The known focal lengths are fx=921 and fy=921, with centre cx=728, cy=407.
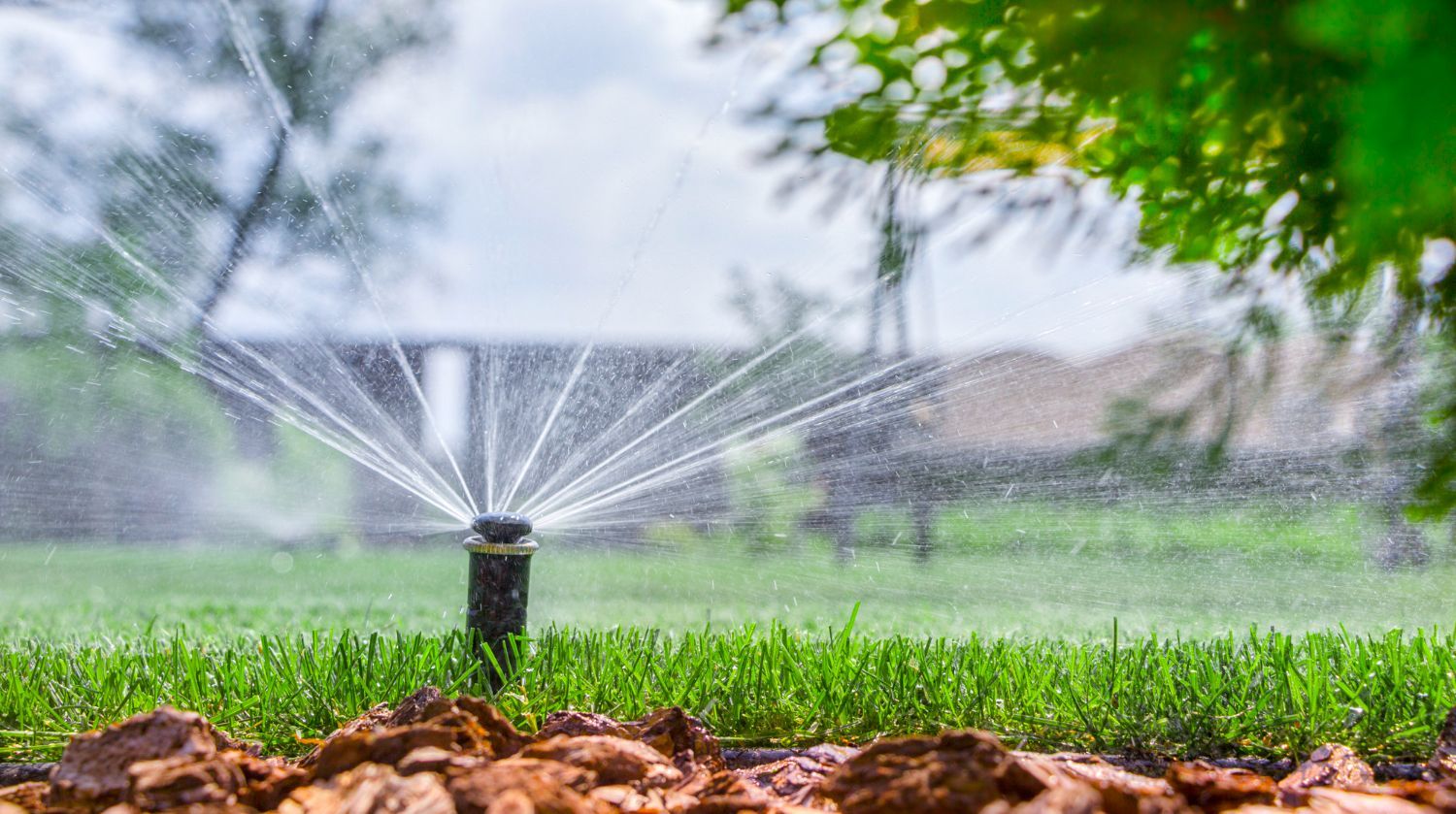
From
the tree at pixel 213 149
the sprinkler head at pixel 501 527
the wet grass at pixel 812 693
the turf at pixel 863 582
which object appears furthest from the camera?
the tree at pixel 213 149

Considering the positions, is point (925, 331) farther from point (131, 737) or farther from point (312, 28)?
point (312, 28)

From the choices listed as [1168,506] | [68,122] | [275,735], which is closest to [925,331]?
[275,735]

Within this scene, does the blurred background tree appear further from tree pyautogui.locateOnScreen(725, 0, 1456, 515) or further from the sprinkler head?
the sprinkler head

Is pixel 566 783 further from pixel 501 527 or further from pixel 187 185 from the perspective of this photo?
pixel 187 185

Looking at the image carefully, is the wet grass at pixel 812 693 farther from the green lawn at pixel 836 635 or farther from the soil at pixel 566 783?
the soil at pixel 566 783

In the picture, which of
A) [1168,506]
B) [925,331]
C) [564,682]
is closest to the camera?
[564,682]

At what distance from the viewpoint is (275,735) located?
5.00 feet

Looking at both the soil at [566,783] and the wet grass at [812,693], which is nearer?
the soil at [566,783]

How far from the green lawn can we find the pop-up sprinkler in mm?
62

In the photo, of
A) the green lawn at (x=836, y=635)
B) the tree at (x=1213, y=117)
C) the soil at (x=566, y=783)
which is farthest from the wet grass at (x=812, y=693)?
the tree at (x=1213, y=117)

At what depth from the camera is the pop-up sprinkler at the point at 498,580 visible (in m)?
1.69

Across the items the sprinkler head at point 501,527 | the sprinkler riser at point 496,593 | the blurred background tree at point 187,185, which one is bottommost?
the sprinkler riser at point 496,593

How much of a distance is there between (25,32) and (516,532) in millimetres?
6852

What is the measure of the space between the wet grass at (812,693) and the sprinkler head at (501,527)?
21 cm
